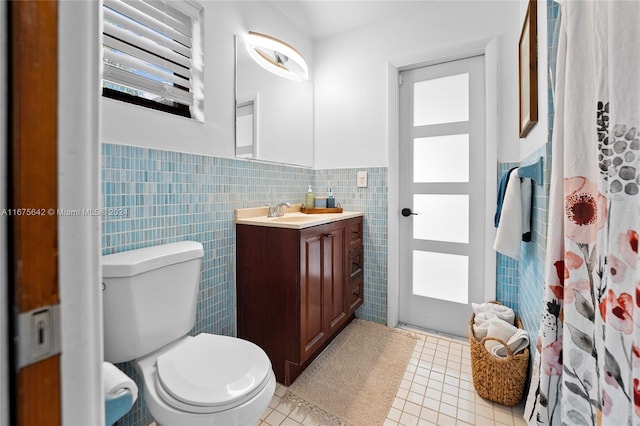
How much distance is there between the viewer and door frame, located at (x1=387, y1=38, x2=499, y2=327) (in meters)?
1.90

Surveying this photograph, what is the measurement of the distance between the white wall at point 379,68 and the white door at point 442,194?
0.52ft

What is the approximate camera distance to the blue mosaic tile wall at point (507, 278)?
6.15 ft

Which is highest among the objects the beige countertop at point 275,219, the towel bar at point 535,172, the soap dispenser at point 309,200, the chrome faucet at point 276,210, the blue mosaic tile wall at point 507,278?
the towel bar at point 535,172

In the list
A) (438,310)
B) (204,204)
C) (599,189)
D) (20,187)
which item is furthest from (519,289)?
(20,187)

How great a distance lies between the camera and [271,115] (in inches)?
82.4

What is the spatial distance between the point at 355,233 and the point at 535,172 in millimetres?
1197

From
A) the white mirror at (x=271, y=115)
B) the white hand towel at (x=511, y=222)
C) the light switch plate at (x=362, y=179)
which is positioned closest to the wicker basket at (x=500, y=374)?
the white hand towel at (x=511, y=222)

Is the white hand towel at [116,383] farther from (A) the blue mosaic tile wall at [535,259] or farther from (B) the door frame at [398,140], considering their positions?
(B) the door frame at [398,140]

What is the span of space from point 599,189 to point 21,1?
39.9 inches

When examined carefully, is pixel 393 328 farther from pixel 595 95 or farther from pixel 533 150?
pixel 595 95

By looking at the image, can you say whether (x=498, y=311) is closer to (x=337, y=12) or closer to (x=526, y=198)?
(x=526, y=198)

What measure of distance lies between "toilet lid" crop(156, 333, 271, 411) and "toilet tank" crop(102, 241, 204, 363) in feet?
0.31

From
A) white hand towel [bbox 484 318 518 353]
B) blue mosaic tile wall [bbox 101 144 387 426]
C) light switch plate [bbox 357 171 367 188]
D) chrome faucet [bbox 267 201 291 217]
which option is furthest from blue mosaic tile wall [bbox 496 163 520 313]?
chrome faucet [bbox 267 201 291 217]

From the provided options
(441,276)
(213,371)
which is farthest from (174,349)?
(441,276)
